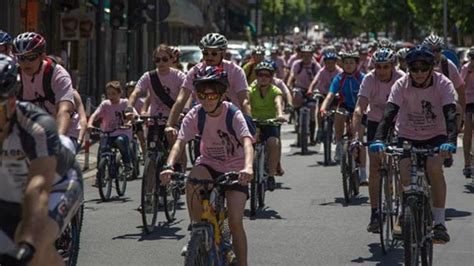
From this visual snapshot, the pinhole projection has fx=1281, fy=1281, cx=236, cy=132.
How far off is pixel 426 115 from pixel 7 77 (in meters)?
4.99

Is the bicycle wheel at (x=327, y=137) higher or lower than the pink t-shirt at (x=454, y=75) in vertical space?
lower

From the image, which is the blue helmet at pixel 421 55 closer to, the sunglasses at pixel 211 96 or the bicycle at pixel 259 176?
the sunglasses at pixel 211 96

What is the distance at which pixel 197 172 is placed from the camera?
902 cm

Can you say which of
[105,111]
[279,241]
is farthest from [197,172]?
[105,111]

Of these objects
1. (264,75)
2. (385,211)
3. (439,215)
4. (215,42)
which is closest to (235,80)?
(215,42)

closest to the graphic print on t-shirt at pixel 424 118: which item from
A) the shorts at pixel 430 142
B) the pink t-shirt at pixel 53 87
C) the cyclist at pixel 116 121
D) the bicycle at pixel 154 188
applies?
the shorts at pixel 430 142

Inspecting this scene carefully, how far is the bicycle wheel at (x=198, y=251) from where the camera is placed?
25.5 ft

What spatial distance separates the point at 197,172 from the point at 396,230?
1866 mm

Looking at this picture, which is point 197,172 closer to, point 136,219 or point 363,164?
point 136,219

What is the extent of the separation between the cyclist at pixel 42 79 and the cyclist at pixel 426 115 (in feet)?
8.60

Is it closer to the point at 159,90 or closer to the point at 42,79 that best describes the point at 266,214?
the point at 159,90

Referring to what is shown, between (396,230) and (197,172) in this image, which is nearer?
(197,172)

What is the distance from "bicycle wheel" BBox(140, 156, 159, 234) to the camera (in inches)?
→ 502

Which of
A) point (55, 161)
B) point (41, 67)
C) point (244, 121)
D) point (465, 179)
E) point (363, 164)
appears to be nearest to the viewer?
point (55, 161)
